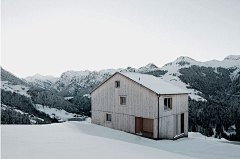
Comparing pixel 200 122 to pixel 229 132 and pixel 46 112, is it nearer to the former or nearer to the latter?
pixel 229 132

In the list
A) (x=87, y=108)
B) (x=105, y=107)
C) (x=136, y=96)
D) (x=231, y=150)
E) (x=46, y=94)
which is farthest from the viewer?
(x=87, y=108)

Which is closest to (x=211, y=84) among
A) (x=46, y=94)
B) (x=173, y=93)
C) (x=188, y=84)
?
(x=188, y=84)

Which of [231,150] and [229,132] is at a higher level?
[231,150]

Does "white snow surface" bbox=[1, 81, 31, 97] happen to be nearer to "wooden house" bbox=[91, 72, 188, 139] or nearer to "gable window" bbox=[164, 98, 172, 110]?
"wooden house" bbox=[91, 72, 188, 139]

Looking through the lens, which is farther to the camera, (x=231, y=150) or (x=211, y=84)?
(x=211, y=84)

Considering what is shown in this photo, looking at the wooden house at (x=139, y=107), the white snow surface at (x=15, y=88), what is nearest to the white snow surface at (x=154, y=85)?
the wooden house at (x=139, y=107)

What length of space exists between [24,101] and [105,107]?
93.9m

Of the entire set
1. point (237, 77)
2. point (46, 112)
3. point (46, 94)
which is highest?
point (237, 77)

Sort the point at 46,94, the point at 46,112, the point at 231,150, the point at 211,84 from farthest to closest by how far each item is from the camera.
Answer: the point at 211,84
the point at 46,94
the point at 46,112
the point at 231,150

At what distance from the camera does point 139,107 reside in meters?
19.4

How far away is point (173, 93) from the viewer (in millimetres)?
20031

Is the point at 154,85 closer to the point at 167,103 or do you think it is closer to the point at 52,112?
the point at 167,103

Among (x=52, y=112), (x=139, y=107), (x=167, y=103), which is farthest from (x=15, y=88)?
(x=167, y=103)

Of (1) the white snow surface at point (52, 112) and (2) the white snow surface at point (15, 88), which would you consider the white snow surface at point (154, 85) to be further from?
(2) the white snow surface at point (15, 88)
